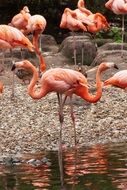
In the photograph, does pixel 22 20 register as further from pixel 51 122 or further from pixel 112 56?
pixel 51 122

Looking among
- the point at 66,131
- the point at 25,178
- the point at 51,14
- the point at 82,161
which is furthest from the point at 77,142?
the point at 51,14

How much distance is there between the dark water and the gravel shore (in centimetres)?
100

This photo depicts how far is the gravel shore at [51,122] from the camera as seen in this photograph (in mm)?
11109

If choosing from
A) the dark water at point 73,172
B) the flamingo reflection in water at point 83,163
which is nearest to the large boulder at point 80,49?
the flamingo reflection in water at point 83,163

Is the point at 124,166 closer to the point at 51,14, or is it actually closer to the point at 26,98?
the point at 26,98

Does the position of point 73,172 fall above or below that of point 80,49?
below

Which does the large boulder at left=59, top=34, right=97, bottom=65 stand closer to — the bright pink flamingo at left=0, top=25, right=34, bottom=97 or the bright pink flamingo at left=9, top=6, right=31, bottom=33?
the bright pink flamingo at left=9, top=6, right=31, bottom=33

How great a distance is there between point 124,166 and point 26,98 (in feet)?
19.6

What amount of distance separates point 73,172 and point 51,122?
4.09 m

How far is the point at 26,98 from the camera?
14.2m

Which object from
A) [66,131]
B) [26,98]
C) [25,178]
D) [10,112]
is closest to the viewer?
[25,178]

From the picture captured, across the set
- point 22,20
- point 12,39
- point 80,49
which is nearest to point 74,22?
point 22,20

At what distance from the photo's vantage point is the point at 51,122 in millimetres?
12438

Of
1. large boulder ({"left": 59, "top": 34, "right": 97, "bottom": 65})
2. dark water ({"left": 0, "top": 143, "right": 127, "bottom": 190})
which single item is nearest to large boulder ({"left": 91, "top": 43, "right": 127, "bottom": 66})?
large boulder ({"left": 59, "top": 34, "right": 97, "bottom": 65})
